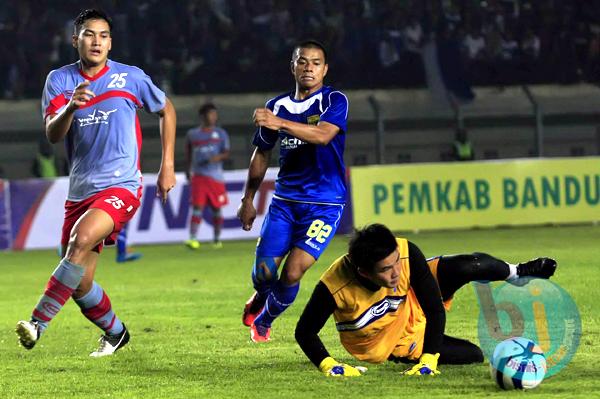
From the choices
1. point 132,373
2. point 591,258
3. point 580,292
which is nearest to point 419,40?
point 591,258

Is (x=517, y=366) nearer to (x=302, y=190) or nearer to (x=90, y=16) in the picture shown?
(x=302, y=190)

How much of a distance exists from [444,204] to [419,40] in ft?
24.5

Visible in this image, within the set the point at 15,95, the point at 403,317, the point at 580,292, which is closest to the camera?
the point at 403,317

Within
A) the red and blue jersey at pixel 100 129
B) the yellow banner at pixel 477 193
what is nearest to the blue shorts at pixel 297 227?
the red and blue jersey at pixel 100 129

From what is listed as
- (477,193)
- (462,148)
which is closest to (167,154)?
(477,193)

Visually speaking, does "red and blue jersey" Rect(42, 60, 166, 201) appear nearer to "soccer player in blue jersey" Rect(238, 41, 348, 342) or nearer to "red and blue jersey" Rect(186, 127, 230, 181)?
"soccer player in blue jersey" Rect(238, 41, 348, 342)

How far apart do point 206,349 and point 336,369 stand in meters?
1.60

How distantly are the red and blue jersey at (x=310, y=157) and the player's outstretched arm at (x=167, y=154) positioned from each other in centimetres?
64

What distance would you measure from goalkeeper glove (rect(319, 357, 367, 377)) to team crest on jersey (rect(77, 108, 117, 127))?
6.87 feet

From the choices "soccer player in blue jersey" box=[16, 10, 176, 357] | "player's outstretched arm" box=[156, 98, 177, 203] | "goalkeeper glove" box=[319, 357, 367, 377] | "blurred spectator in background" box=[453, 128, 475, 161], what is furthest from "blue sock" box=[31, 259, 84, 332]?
"blurred spectator in background" box=[453, 128, 475, 161]

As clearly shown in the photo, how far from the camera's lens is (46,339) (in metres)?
8.45

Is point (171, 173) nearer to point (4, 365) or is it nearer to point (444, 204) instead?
point (4, 365)

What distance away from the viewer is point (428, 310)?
6.25 m

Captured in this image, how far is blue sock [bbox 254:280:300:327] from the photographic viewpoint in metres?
7.52
